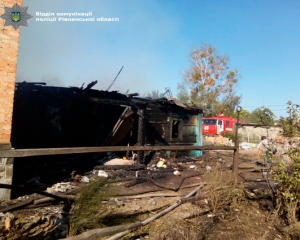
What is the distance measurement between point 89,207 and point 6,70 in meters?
3.95

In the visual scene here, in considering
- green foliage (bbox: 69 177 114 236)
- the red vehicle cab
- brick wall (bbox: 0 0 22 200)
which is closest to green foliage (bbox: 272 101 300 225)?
green foliage (bbox: 69 177 114 236)

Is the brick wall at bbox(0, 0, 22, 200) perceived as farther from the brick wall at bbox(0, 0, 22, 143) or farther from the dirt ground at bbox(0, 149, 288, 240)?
the dirt ground at bbox(0, 149, 288, 240)

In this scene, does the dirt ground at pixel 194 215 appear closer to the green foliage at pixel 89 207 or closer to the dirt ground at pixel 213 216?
the dirt ground at pixel 213 216

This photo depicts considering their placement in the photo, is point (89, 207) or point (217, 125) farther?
point (217, 125)

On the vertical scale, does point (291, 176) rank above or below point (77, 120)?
below

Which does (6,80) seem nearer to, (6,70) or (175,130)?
(6,70)

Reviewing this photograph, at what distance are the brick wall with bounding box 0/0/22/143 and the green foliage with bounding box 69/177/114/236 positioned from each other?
309cm

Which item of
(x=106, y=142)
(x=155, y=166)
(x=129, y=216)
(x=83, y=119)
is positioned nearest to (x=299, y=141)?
(x=129, y=216)

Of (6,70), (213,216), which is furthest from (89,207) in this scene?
(6,70)

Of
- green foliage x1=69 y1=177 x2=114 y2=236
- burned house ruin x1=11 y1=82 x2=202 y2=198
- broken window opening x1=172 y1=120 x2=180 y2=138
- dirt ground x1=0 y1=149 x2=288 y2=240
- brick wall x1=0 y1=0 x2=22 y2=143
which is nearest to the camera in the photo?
green foliage x1=69 y1=177 x2=114 y2=236

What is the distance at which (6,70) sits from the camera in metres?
5.27

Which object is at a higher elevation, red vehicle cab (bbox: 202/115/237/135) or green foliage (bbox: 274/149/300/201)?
red vehicle cab (bbox: 202/115/237/135)

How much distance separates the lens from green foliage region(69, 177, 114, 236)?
3139mm

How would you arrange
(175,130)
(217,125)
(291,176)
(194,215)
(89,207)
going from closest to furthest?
1. (89,207)
2. (291,176)
3. (194,215)
4. (175,130)
5. (217,125)
